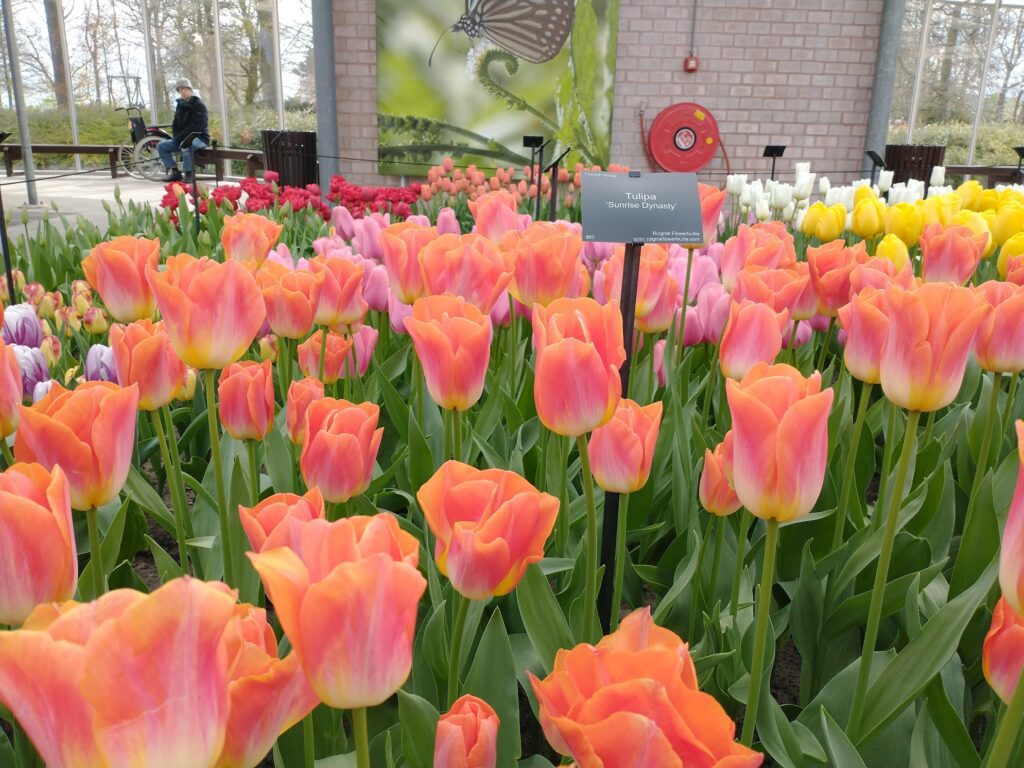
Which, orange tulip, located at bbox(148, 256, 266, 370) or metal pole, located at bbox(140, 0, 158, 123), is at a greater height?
metal pole, located at bbox(140, 0, 158, 123)

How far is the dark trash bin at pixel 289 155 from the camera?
6359 mm

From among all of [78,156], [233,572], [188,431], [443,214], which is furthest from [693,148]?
[78,156]

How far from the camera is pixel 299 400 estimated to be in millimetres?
977

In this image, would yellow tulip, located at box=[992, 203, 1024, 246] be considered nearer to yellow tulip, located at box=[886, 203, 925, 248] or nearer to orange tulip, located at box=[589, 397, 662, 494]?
yellow tulip, located at box=[886, 203, 925, 248]

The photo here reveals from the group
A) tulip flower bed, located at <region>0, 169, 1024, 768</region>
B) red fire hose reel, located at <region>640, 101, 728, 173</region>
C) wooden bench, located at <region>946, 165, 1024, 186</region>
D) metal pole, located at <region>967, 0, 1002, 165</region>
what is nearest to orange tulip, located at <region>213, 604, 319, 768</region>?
tulip flower bed, located at <region>0, 169, 1024, 768</region>

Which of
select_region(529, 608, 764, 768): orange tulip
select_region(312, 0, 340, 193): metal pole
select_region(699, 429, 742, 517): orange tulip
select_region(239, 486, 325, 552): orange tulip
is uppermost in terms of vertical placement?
select_region(312, 0, 340, 193): metal pole

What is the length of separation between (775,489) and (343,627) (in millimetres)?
349

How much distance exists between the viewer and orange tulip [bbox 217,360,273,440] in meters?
0.94

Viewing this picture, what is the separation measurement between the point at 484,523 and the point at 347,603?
19 centimetres

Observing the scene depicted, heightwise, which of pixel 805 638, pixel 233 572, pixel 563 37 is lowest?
pixel 805 638

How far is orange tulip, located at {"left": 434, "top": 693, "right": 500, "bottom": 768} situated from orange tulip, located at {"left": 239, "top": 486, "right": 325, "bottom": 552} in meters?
0.14

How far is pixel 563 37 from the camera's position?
7312 millimetres

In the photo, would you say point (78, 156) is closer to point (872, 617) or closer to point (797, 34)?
point (797, 34)

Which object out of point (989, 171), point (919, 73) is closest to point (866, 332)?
point (989, 171)
